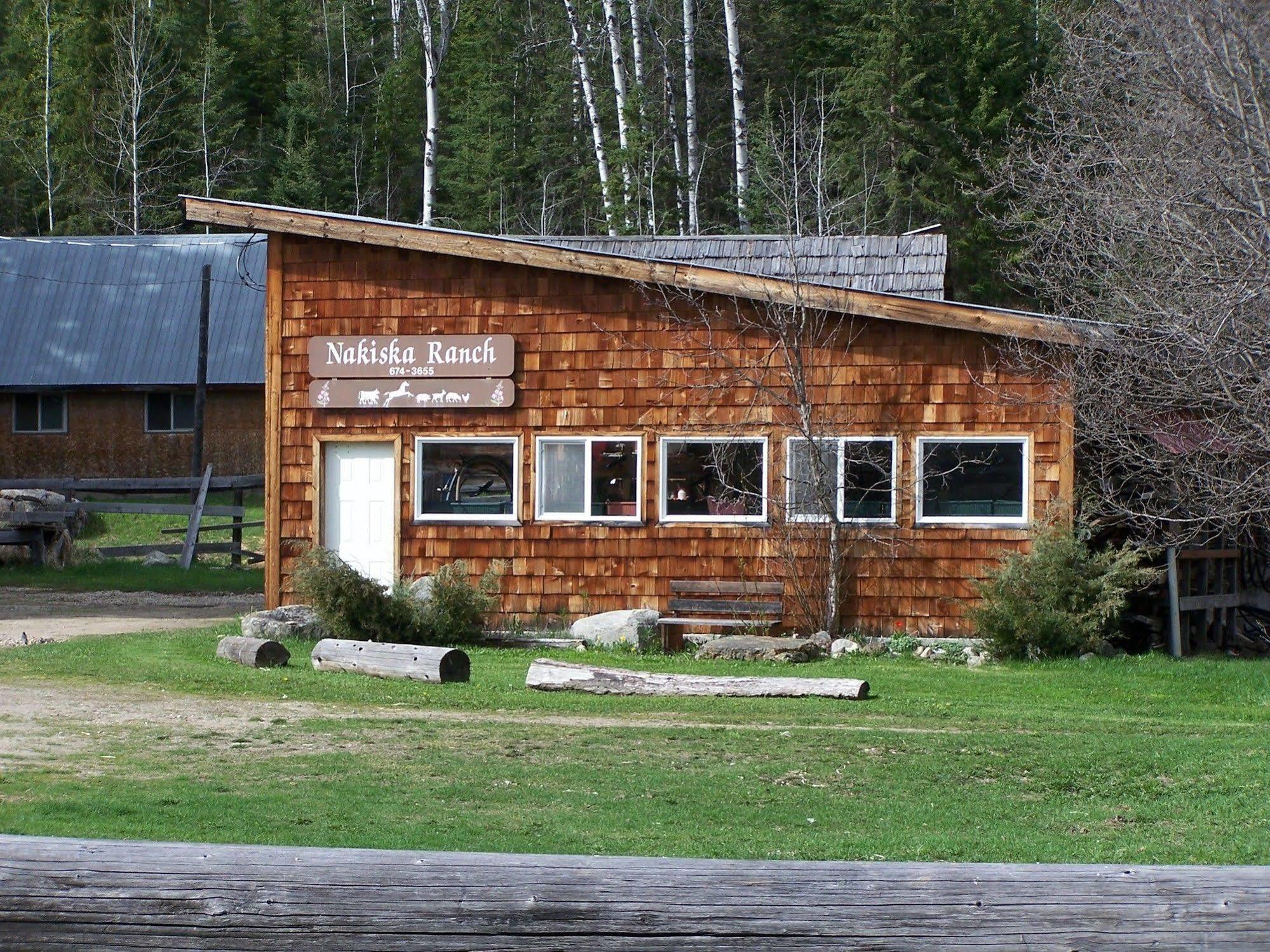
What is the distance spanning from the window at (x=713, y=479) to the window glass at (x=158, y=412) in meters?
22.6

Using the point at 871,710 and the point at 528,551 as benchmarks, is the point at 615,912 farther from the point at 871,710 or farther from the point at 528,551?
the point at 528,551

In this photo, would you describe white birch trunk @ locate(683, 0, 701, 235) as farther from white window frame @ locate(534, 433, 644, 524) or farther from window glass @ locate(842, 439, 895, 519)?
window glass @ locate(842, 439, 895, 519)

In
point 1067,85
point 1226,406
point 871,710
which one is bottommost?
point 871,710

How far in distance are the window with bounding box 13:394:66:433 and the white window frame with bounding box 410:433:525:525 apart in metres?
22.0

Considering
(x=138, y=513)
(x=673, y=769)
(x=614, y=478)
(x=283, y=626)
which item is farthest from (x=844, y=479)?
(x=138, y=513)

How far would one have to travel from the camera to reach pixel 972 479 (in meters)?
17.3

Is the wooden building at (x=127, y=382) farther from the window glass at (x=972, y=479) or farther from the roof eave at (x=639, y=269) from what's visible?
the window glass at (x=972, y=479)

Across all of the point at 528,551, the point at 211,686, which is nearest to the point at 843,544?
the point at 528,551

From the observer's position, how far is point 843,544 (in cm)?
1741

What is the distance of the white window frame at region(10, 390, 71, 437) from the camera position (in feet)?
121

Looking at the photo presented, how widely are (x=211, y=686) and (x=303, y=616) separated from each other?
3738 millimetres

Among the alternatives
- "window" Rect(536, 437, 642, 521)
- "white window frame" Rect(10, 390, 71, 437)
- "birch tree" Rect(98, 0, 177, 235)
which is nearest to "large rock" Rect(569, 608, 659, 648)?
"window" Rect(536, 437, 642, 521)

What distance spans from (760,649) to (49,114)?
154 feet

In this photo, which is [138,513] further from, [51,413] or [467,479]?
[467,479]
